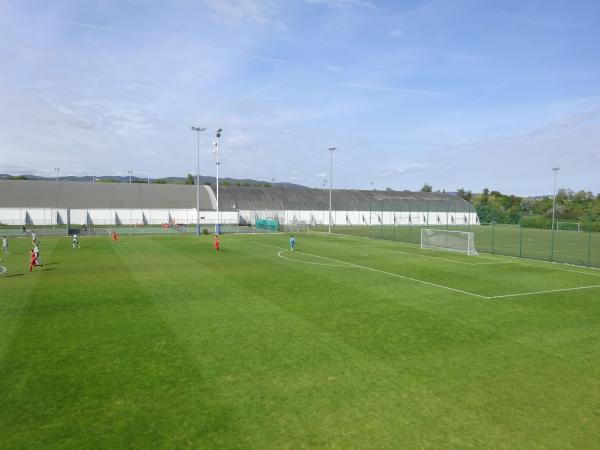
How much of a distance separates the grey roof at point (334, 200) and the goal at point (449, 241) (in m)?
34.4

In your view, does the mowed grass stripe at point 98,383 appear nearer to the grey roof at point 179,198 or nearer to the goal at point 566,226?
the grey roof at point 179,198

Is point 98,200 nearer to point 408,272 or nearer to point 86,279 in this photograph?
point 86,279

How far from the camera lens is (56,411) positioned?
8797 mm

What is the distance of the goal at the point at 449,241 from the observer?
38812mm

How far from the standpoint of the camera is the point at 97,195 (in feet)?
260

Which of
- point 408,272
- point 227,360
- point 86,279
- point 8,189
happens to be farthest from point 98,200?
point 227,360

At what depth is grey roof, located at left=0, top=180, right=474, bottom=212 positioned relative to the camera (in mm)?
75375

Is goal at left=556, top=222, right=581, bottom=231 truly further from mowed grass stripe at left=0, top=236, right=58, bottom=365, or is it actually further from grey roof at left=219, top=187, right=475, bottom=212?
mowed grass stripe at left=0, top=236, right=58, bottom=365

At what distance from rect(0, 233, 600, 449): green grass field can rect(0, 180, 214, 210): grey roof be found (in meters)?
58.1

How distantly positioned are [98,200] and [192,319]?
70.6 meters

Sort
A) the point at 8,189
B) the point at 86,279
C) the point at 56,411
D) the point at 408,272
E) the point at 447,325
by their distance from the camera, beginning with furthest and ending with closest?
the point at 8,189
the point at 408,272
the point at 86,279
the point at 447,325
the point at 56,411

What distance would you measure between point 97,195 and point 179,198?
1477 centimetres

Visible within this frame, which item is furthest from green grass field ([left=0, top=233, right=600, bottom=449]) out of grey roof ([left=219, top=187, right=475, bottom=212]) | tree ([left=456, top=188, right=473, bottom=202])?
tree ([left=456, top=188, right=473, bottom=202])

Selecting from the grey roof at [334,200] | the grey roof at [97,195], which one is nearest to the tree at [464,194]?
the grey roof at [334,200]
